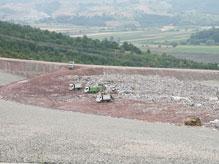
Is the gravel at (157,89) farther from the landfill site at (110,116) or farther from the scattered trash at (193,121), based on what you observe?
the scattered trash at (193,121)

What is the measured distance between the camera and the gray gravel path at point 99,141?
19.2 m

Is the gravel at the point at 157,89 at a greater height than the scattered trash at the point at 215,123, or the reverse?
the scattered trash at the point at 215,123

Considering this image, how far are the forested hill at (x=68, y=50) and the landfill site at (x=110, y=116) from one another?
1902 centimetres

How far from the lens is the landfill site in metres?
19.9

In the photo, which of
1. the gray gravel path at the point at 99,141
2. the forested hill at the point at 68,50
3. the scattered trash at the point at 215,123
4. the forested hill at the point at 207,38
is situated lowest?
the forested hill at the point at 207,38

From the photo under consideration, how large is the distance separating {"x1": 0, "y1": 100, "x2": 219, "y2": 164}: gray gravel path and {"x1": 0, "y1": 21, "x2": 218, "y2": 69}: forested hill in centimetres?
4041

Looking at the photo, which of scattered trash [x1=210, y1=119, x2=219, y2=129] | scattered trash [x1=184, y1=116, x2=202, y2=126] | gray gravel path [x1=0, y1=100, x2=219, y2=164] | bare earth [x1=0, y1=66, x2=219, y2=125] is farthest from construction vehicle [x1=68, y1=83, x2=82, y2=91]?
scattered trash [x1=210, y1=119, x2=219, y2=129]

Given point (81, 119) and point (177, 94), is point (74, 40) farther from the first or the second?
point (81, 119)

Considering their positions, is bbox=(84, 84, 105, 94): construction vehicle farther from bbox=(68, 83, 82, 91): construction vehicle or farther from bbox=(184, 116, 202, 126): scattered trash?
bbox=(184, 116, 202, 126): scattered trash

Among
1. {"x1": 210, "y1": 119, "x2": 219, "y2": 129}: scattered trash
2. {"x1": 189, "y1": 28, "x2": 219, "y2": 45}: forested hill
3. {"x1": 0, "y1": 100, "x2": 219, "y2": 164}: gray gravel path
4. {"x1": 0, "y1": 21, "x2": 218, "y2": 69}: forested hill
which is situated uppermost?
{"x1": 0, "y1": 100, "x2": 219, "y2": 164}: gray gravel path

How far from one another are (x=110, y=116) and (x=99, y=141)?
8.66 metres

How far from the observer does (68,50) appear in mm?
77000

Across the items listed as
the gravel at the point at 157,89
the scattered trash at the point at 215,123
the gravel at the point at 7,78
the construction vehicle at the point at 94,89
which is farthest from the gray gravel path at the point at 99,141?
the gravel at the point at 7,78

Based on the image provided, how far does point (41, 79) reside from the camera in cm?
4278
